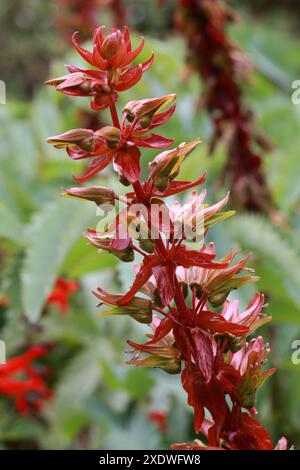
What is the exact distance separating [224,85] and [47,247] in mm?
622

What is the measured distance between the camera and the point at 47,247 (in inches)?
47.3

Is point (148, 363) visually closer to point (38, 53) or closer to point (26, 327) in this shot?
point (26, 327)

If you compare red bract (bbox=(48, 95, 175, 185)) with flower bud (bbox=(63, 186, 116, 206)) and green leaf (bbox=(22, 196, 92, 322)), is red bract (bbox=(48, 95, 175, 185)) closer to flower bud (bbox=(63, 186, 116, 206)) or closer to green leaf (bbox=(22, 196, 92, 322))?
flower bud (bbox=(63, 186, 116, 206))

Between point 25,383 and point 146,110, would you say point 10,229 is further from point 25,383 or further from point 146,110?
point 146,110

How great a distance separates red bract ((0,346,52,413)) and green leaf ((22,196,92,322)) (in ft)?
0.65

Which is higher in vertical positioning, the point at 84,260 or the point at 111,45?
the point at 111,45

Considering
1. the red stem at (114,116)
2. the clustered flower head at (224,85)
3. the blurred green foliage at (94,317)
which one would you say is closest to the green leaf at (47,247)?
the blurred green foliage at (94,317)

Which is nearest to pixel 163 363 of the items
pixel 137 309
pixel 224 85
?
pixel 137 309

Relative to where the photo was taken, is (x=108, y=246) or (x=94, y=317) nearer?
(x=108, y=246)

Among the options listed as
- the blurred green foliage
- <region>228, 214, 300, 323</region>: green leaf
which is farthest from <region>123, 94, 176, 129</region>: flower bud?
<region>228, 214, 300, 323</region>: green leaf

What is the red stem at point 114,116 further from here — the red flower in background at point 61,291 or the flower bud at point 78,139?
the red flower in background at point 61,291

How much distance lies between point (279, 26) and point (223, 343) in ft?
21.0

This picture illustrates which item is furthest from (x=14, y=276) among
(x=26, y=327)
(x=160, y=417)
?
(x=160, y=417)
